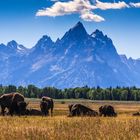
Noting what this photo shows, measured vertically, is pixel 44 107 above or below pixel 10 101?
below

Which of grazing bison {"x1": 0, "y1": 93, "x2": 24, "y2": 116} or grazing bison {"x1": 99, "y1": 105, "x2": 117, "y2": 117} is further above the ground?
grazing bison {"x1": 0, "y1": 93, "x2": 24, "y2": 116}

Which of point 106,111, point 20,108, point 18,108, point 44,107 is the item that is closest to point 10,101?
point 18,108

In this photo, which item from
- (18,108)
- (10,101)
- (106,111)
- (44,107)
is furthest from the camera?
(44,107)

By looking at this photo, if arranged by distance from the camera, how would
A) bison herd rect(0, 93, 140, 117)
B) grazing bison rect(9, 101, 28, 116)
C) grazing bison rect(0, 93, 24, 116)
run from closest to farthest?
bison herd rect(0, 93, 140, 117) < grazing bison rect(9, 101, 28, 116) < grazing bison rect(0, 93, 24, 116)

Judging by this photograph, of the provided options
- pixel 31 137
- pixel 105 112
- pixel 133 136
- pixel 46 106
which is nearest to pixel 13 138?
Result: pixel 31 137

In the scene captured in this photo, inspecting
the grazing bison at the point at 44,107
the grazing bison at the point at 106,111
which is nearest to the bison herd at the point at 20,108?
the grazing bison at the point at 106,111

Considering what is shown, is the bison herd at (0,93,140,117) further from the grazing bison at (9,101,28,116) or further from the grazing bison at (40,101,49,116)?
the grazing bison at (40,101,49,116)

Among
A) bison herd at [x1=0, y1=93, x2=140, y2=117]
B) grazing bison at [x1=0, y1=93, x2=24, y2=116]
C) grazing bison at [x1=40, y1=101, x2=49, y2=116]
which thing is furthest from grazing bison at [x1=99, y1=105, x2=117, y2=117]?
grazing bison at [x1=0, y1=93, x2=24, y2=116]

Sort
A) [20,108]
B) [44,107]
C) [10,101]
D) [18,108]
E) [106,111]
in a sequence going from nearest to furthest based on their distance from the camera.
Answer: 1. [20,108]
2. [18,108]
3. [10,101]
4. [106,111]
5. [44,107]

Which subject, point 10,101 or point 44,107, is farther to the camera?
point 44,107

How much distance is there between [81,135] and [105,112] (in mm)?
32408

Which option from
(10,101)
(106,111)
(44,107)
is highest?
(10,101)

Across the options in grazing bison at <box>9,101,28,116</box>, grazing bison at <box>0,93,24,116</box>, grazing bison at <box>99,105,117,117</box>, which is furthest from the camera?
grazing bison at <box>99,105,117,117</box>

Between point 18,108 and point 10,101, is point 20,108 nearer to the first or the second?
point 18,108
